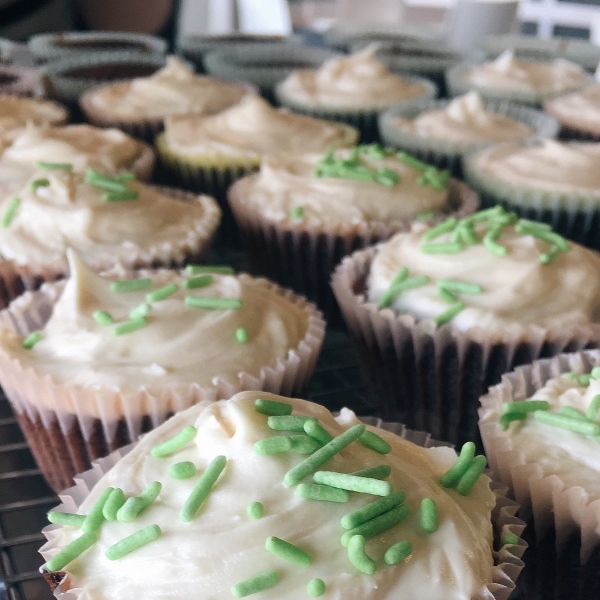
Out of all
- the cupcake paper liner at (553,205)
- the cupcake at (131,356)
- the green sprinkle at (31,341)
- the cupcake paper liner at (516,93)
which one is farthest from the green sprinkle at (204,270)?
the cupcake paper liner at (516,93)

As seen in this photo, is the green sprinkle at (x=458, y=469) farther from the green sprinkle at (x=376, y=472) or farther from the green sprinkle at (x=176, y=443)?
the green sprinkle at (x=176, y=443)

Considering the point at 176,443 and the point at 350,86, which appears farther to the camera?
the point at 350,86

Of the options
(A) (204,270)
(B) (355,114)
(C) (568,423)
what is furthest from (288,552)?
(B) (355,114)

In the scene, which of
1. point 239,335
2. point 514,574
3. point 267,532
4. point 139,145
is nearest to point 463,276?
point 239,335

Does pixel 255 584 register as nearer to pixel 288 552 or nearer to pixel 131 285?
pixel 288 552

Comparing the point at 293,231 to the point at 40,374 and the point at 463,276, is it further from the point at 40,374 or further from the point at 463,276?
the point at 40,374
